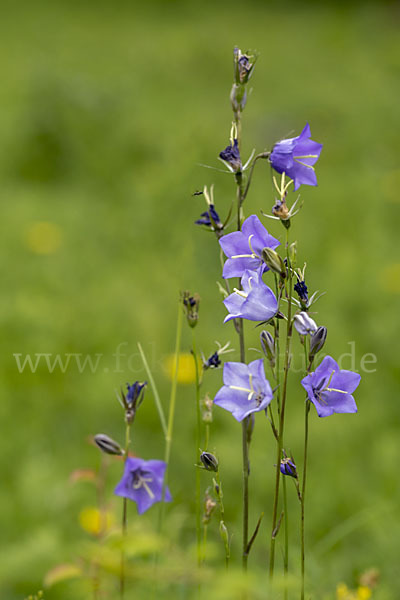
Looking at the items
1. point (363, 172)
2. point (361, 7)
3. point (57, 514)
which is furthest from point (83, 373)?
point (361, 7)

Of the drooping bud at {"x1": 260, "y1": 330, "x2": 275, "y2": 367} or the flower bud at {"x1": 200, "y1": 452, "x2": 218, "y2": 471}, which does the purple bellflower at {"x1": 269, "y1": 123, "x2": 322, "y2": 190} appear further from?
the flower bud at {"x1": 200, "y1": 452, "x2": 218, "y2": 471}

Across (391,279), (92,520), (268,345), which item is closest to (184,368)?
(92,520)

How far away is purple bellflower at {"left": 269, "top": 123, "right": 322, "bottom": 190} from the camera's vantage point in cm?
101

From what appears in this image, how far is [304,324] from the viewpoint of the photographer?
877 millimetres

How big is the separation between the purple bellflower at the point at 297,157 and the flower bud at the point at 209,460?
1.46 ft

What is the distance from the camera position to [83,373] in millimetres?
2484

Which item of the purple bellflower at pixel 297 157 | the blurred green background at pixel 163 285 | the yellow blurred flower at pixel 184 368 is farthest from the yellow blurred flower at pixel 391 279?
the purple bellflower at pixel 297 157

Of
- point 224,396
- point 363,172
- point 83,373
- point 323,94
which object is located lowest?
point 83,373

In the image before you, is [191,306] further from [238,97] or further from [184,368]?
[184,368]

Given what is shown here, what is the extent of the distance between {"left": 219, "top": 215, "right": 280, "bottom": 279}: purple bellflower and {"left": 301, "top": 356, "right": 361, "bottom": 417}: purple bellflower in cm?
18

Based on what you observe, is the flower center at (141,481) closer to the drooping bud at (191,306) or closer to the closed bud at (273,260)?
the drooping bud at (191,306)

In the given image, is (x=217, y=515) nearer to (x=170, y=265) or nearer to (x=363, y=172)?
(x=170, y=265)

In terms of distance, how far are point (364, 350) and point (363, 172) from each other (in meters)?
2.63

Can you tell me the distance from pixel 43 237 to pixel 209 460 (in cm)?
291
